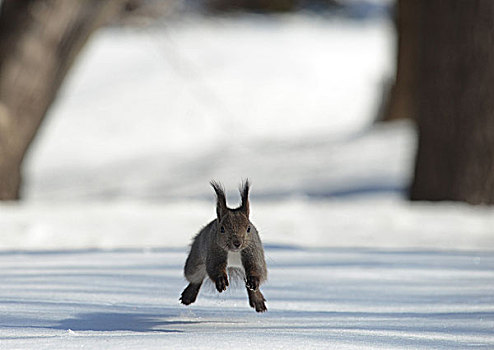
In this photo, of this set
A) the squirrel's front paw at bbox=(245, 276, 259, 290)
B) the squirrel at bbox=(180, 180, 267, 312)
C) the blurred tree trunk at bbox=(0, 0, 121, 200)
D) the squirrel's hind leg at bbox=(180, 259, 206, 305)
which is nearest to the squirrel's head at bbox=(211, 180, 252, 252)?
the squirrel at bbox=(180, 180, 267, 312)

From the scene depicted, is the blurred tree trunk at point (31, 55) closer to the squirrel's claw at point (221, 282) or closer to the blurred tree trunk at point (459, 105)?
the blurred tree trunk at point (459, 105)

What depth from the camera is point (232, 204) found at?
955 cm

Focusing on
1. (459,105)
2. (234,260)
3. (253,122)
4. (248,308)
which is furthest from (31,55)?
(253,122)

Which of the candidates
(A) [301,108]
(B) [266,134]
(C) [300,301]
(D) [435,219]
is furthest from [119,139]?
(C) [300,301]

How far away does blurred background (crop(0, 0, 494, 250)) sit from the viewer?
7562 millimetres

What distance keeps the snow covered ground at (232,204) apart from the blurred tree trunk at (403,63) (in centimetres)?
81

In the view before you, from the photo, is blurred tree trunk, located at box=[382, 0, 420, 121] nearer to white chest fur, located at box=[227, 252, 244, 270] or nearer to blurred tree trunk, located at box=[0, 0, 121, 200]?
blurred tree trunk, located at box=[0, 0, 121, 200]

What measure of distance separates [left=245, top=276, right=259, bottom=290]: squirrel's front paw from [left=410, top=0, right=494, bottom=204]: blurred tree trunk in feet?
20.3

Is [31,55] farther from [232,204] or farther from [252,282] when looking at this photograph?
[252,282]

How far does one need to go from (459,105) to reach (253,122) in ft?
35.0

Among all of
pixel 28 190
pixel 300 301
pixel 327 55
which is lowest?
pixel 28 190

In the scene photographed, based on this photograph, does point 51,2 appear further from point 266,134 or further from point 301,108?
point 301,108

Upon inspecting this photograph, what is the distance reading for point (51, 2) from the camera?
8.86m

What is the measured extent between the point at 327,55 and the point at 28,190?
9.58 meters
